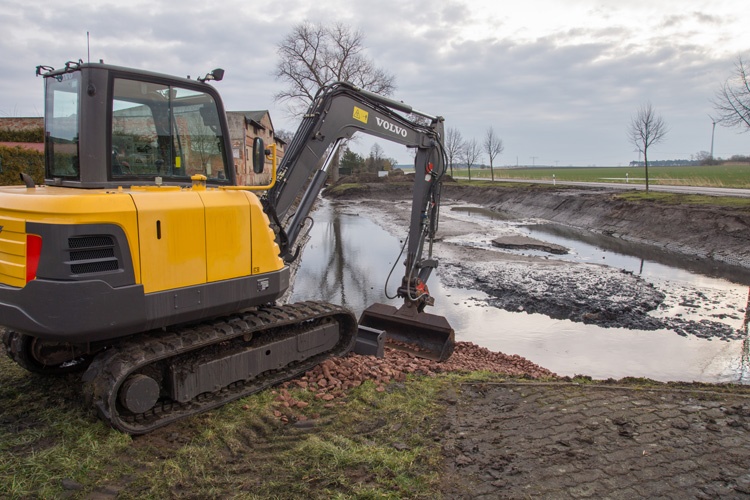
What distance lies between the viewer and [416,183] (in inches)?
311

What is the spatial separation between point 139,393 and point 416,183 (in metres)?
5.06

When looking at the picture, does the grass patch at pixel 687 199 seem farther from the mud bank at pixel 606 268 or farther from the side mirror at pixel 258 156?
the side mirror at pixel 258 156

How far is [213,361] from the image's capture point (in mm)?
4496

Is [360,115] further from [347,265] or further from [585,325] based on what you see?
[347,265]

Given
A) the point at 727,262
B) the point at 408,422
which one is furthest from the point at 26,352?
the point at 727,262

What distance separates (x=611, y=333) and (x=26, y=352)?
8196 millimetres

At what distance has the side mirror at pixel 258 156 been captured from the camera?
435cm

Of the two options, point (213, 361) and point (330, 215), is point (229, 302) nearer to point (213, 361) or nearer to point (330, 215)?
point (213, 361)

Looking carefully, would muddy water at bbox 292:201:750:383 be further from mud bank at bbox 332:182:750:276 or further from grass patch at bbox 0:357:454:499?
grass patch at bbox 0:357:454:499

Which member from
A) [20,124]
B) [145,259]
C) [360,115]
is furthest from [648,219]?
[20,124]

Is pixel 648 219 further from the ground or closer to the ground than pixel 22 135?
closer to the ground

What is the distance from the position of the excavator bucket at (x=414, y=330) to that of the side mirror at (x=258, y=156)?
371 cm

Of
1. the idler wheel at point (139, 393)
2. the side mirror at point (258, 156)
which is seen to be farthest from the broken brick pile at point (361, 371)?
the side mirror at point (258, 156)

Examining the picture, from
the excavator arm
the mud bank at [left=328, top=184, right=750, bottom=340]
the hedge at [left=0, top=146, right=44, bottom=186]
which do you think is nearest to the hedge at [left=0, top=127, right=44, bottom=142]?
the hedge at [left=0, top=146, right=44, bottom=186]
